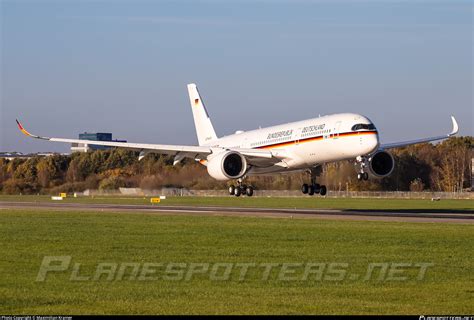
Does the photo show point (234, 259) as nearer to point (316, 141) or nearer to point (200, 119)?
point (316, 141)

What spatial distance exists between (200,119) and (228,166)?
20252 millimetres

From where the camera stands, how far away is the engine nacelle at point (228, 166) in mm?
65944

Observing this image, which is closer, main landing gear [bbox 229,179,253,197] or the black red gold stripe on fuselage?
the black red gold stripe on fuselage

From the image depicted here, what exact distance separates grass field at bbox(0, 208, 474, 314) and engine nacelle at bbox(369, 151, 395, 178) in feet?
40.3

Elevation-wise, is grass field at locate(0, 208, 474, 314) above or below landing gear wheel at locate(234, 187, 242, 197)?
above

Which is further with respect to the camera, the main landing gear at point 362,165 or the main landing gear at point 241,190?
the main landing gear at point 241,190

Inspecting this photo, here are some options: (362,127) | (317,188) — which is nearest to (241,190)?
(317,188)

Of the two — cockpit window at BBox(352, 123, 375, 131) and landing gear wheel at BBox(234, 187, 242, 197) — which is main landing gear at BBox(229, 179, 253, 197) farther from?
cockpit window at BBox(352, 123, 375, 131)

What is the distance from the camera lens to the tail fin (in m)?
83.6

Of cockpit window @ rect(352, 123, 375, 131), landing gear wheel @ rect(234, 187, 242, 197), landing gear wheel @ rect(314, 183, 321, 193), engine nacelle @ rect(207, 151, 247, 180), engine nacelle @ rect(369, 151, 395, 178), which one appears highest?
cockpit window @ rect(352, 123, 375, 131)

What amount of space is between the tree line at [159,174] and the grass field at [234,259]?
41.1m

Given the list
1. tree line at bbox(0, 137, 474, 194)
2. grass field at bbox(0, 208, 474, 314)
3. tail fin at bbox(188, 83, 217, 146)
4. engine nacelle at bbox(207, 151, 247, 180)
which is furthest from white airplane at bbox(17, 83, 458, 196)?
tree line at bbox(0, 137, 474, 194)

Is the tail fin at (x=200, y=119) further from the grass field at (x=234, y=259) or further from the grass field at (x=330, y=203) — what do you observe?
the grass field at (x=234, y=259)

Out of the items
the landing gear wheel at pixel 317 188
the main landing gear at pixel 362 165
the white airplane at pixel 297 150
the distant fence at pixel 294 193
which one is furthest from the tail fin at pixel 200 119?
the main landing gear at pixel 362 165
